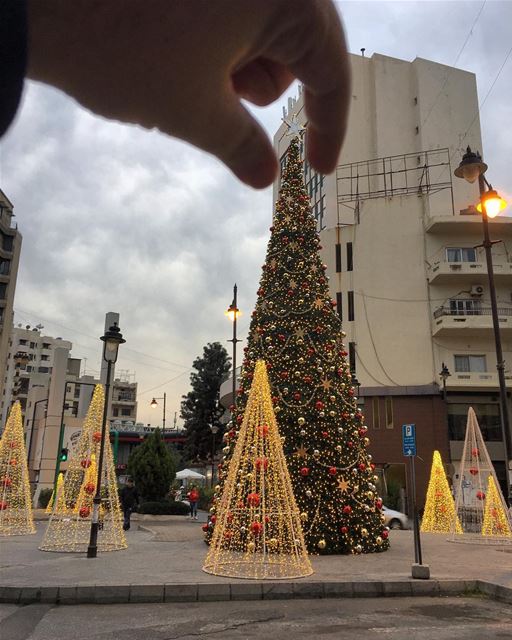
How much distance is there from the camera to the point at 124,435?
69.1 meters

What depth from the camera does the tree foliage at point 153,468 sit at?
85.7ft

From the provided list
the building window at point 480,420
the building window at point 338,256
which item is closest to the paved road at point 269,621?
the building window at point 480,420

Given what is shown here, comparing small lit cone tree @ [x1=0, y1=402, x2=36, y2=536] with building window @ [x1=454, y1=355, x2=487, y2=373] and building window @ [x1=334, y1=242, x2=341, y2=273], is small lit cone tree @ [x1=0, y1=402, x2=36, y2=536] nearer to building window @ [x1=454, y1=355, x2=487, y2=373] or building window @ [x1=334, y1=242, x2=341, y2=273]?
building window @ [x1=334, y1=242, x2=341, y2=273]

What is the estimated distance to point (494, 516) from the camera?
16.4 metres

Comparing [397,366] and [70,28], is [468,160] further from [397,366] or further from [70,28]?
[397,366]

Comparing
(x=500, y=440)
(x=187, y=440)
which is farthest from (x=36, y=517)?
(x=187, y=440)

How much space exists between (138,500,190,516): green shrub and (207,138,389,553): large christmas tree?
1262cm

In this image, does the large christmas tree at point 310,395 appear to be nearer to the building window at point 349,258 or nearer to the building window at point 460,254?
the building window at point 349,258

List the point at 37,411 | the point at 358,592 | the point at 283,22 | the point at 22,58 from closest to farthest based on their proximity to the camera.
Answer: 1. the point at 22,58
2. the point at 283,22
3. the point at 358,592
4. the point at 37,411

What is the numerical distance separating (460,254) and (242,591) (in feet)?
95.2

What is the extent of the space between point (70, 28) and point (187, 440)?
178 feet

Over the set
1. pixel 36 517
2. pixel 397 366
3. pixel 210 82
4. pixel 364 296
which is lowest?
pixel 36 517

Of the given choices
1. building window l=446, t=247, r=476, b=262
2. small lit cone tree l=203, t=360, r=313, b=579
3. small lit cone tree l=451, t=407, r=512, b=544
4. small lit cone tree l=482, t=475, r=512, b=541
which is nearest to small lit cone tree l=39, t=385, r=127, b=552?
small lit cone tree l=203, t=360, r=313, b=579

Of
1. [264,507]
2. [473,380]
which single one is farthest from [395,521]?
[264,507]
